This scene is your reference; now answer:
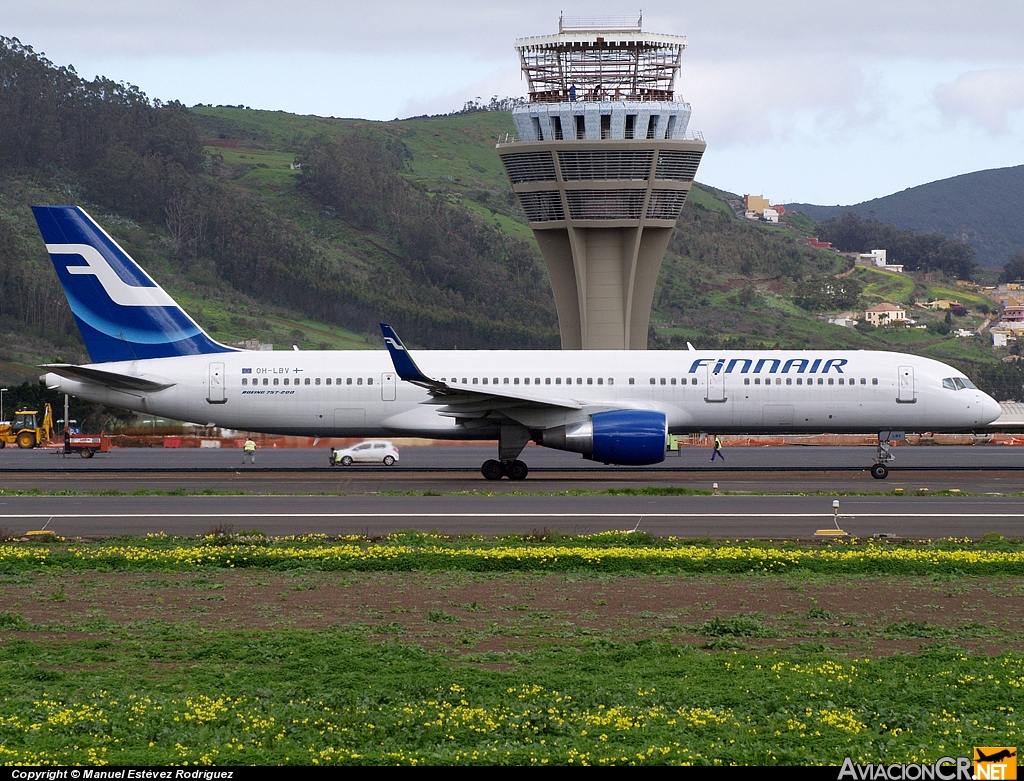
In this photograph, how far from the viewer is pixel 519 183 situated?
80.3m

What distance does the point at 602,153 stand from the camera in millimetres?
76812

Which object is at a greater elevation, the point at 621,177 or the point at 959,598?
the point at 621,177

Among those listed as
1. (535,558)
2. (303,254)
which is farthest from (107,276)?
(303,254)

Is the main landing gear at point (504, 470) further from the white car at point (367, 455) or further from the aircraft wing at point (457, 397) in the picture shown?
the white car at point (367, 455)

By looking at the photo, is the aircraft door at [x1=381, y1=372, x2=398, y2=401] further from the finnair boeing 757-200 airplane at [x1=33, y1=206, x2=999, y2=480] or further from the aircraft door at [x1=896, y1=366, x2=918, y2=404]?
the aircraft door at [x1=896, y1=366, x2=918, y2=404]

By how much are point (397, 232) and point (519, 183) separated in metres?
114

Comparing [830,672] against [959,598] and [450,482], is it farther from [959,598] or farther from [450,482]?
[450,482]

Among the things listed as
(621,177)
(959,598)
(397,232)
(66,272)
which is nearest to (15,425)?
(66,272)

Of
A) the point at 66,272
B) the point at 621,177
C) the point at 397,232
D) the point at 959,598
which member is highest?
the point at 397,232

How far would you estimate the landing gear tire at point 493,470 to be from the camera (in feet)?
115

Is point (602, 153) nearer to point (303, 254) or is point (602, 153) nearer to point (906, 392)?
point (906, 392)

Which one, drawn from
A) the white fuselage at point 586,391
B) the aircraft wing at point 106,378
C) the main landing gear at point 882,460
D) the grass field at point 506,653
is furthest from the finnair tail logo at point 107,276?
the main landing gear at point 882,460

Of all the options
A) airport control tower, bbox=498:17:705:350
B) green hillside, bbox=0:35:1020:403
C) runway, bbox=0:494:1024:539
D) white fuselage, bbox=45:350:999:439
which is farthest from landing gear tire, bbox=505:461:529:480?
green hillside, bbox=0:35:1020:403

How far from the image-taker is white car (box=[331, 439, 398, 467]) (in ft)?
151
